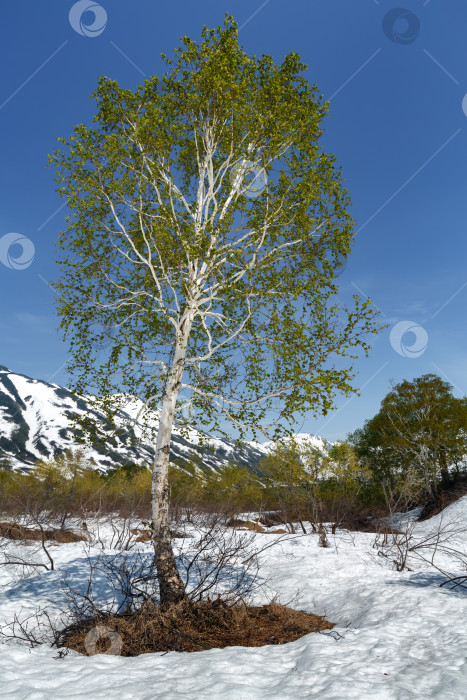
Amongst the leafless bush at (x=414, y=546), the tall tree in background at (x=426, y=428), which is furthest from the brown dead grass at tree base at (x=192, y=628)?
the tall tree in background at (x=426, y=428)

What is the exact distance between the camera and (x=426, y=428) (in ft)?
105

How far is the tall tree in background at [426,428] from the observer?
31.3 m

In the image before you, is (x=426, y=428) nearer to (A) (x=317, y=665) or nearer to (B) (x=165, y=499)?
(B) (x=165, y=499)

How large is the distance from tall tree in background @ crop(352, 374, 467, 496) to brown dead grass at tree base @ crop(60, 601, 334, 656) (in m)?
26.4

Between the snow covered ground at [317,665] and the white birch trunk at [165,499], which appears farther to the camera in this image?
the white birch trunk at [165,499]


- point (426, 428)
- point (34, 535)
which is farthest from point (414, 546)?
point (426, 428)

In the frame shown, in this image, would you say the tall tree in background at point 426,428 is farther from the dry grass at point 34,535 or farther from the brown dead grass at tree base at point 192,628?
the brown dead grass at tree base at point 192,628

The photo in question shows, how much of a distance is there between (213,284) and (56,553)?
36.7 ft

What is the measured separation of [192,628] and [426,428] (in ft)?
101

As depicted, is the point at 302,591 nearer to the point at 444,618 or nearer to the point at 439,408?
the point at 444,618

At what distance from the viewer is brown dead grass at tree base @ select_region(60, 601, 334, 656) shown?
550 cm

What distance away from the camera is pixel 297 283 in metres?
9.98

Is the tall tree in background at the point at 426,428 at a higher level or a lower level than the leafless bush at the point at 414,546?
higher

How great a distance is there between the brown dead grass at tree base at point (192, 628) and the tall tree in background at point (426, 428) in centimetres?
2642
